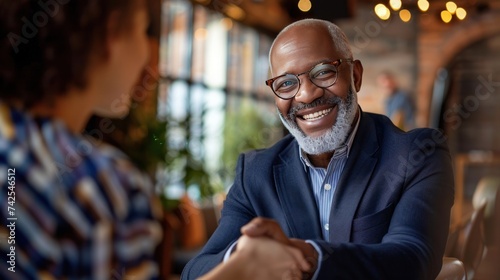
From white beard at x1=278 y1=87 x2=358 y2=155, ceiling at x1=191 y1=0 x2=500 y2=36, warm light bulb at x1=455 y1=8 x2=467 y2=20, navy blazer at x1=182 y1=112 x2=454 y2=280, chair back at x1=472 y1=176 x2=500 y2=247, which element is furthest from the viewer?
ceiling at x1=191 y1=0 x2=500 y2=36

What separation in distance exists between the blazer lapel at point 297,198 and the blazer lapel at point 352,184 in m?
0.04

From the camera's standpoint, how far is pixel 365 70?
7730mm

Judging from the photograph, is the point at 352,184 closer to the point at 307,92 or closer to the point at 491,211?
the point at 307,92

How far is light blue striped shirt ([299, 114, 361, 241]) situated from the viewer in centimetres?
127

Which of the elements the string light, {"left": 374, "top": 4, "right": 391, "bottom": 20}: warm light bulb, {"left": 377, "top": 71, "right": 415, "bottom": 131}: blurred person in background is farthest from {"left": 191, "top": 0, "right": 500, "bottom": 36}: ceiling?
{"left": 377, "top": 71, "right": 415, "bottom": 131}: blurred person in background

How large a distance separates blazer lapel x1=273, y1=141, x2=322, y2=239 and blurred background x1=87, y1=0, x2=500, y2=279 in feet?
11.3

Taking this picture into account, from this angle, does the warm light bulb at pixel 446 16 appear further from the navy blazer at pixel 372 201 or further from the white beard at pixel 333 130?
the white beard at pixel 333 130

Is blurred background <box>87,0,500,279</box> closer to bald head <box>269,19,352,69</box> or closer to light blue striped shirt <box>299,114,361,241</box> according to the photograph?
light blue striped shirt <box>299,114,361,241</box>

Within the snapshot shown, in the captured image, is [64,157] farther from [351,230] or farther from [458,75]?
[458,75]

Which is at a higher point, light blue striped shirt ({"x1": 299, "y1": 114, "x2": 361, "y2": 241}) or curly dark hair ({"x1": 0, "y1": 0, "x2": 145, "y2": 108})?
curly dark hair ({"x1": 0, "y1": 0, "x2": 145, "y2": 108})

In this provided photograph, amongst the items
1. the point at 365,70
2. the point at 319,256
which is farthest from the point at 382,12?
the point at 319,256

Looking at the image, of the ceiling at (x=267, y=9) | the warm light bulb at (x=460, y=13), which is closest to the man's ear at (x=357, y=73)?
the ceiling at (x=267, y=9)

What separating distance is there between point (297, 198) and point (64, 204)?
66 centimetres

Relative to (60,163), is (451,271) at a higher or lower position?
lower
